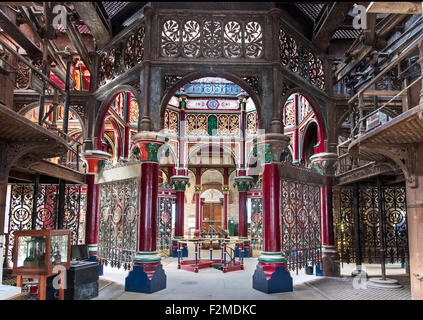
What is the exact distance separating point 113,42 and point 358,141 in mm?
7594

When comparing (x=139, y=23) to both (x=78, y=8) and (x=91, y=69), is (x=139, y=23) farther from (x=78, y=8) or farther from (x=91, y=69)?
(x=91, y=69)

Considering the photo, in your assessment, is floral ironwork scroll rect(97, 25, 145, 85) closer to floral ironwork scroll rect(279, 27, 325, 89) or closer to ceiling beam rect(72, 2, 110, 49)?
ceiling beam rect(72, 2, 110, 49)

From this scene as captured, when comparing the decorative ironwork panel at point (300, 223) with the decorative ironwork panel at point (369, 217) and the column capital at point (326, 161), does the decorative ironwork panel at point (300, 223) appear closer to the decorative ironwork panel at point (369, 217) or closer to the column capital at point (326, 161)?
the column capital at point (326, 161)

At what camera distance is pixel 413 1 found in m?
4.71

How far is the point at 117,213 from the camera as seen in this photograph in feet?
31.9

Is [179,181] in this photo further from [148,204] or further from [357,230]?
[357,230]

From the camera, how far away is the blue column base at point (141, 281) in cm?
825

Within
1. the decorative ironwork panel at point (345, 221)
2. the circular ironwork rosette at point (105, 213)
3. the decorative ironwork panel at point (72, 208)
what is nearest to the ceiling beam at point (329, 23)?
the decorative ironwork panel at point (345, 221)

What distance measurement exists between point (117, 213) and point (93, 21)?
5.29 meters

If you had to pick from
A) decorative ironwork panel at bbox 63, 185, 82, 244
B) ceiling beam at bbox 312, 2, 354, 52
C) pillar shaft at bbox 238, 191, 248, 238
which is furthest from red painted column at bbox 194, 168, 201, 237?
ceiling beam at bbox 312, 2, 354, 52

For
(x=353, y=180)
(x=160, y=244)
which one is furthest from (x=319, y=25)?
(x=160, y=244)

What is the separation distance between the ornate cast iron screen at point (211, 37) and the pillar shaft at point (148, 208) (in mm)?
3099

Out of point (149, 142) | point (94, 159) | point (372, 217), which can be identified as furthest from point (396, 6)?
point (94, 159)

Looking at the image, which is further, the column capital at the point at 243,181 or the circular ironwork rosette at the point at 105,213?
the column capital at the point at 243,181
